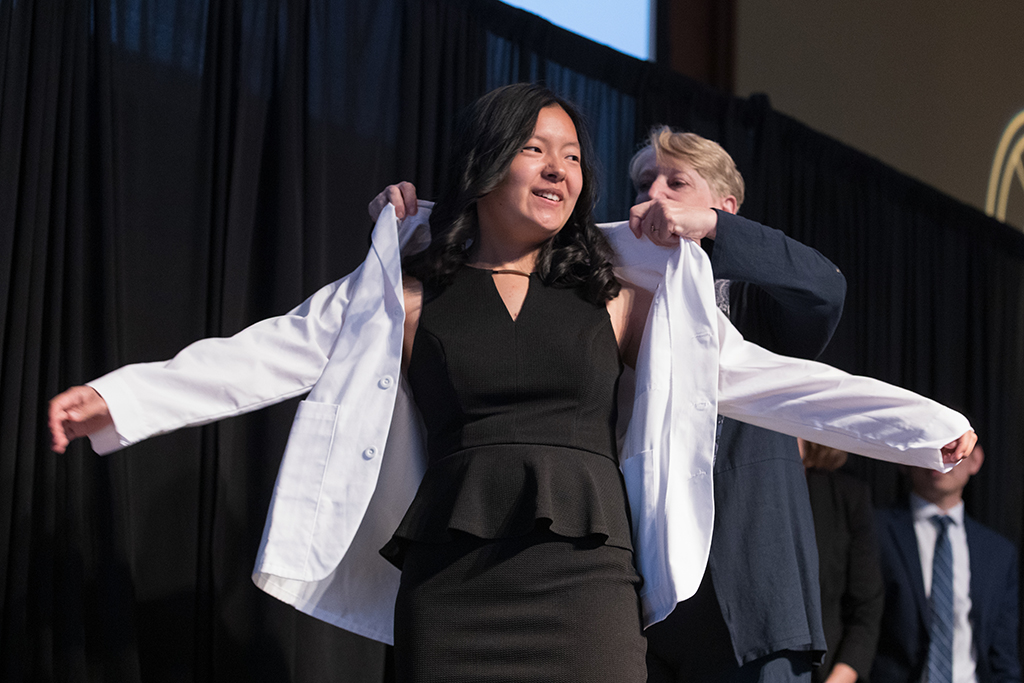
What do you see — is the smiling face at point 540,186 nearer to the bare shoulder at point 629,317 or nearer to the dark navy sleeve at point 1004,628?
the bare shoulder at point 629,317

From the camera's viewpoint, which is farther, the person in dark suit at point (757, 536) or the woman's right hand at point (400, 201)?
the woman's right hand at point (400, 201)

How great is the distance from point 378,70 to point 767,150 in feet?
5.68

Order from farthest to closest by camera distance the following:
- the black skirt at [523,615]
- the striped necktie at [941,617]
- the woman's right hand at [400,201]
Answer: the striped necktie at [941,617], the woman's right hand at [400,201], the black skirt at [523,615]

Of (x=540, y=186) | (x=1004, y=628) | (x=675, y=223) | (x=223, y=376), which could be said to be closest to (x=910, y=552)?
(x=1004, y=628)

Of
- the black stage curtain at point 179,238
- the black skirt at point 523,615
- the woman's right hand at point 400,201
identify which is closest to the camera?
the black skirt at point 523,615

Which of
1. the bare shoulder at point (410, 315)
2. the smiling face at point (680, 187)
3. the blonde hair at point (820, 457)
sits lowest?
the blonde hair at point (820, 457)

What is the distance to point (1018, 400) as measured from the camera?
532 cm

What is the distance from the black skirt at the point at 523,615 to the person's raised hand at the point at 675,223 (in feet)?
1.79

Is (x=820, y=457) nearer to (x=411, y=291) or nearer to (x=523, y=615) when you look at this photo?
(x=411, y=291)

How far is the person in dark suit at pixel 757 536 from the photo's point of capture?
1.80 metres

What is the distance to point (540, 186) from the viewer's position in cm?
179

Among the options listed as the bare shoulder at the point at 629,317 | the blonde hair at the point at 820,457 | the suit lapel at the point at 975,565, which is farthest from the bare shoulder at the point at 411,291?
the suit lapel at the point at 975,565

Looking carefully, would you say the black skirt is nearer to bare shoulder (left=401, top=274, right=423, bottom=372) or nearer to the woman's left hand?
bare shoulder (left=401, top=274, right=423, bottom=372)

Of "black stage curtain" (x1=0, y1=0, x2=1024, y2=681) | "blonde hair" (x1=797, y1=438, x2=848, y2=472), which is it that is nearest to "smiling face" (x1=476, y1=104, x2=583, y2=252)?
"black stage curtain" (x1=0, y1=0, x2=1024, y2=681)
